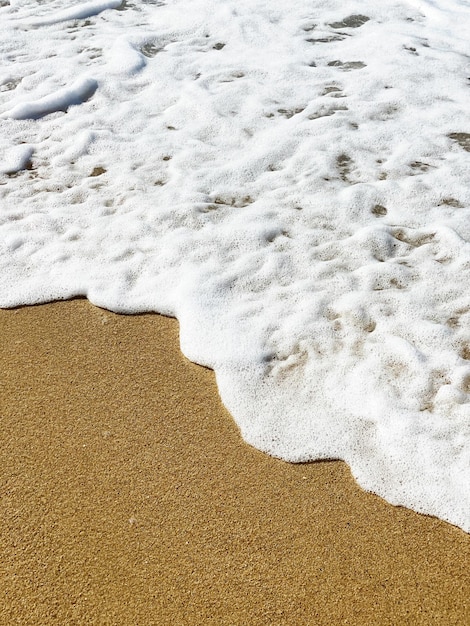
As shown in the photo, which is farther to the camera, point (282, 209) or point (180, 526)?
point (282, 209)

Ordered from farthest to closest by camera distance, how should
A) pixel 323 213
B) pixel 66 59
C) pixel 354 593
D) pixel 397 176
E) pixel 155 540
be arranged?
pixel 66 59 < pixel 397 176 < pixel 323 213 < pixel 155 540 < pixel 354 593

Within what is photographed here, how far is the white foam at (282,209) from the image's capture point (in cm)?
241

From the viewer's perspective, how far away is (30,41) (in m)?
5.88

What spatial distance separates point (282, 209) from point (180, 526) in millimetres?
1963

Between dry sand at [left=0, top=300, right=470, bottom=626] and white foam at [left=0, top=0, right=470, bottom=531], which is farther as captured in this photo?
white foam at [left=0, top=0, right=470, bottom=531]

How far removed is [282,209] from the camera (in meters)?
3.51

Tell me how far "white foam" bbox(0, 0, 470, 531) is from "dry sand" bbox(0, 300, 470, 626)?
0.13m

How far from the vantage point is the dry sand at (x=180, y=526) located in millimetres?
1833

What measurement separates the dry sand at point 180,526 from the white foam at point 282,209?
0.43 feet

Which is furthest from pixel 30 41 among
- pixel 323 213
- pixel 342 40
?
pixel 323 213

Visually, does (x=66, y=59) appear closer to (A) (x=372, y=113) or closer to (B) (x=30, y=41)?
(B) (x=30, y=41)

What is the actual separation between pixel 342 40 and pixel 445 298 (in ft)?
11.4

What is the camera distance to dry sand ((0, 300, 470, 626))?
1833mm

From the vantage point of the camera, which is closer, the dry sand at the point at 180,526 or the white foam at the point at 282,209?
the dry sand at the point at 180,526
